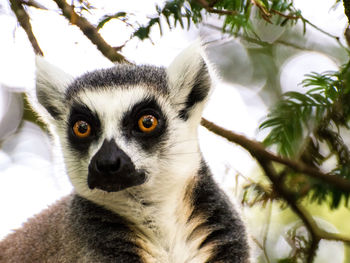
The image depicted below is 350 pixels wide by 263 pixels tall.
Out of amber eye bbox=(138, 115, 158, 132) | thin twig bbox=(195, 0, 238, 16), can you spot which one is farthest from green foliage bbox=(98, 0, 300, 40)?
amber eye bbox=(138, 115, 158, 132)

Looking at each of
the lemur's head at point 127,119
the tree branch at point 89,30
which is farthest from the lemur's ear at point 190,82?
the tree branch at point 89,30

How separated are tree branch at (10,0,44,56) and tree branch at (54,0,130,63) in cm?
26

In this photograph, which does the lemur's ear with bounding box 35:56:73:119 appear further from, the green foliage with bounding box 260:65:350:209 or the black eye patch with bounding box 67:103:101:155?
the green foliage with bounding box 260:65:350:209

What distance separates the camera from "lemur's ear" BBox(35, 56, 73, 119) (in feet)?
10.3

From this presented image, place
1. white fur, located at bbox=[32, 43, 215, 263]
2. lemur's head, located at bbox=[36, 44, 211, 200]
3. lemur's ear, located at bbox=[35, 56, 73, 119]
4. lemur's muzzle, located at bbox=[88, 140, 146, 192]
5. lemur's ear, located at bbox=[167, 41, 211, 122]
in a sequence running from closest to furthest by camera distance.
Result: lemur's muzzle, located at bbox=[88, 140, 146, 192] < lemur's head, located at bbox=[36, 44, 211, 200] < white fur, located at bbox=[32, 43, 215, 263] < lemur's ear, located at bbox=[167, 41, 211, 122] < lemur's ear, located at bbox=[35, 56, 73, 119]

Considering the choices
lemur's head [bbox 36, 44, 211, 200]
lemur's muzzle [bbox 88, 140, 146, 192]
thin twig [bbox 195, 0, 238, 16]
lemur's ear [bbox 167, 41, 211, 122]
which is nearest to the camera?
thin twig [bbox 195, 0, 238, 16]

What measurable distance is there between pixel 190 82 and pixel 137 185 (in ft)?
2.87

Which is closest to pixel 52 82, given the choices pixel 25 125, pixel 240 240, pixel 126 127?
pixel 126 127

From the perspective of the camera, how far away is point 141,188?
267 centimetres

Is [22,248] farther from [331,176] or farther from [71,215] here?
[331,176]

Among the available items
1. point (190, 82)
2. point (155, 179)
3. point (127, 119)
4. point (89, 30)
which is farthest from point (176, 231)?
point (89, 30)

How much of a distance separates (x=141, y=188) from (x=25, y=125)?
13.3 ft

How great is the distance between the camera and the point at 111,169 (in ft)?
7.74

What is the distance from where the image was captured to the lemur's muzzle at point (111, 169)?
2355 millimetres
